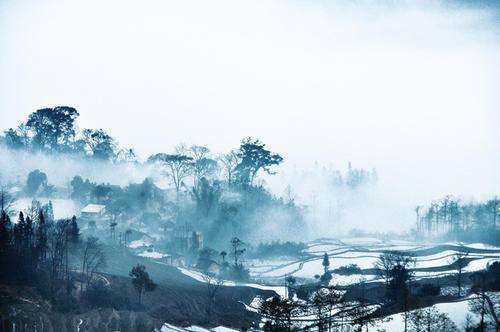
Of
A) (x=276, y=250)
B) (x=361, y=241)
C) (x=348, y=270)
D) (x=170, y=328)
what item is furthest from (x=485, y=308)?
(x=361, y=241)

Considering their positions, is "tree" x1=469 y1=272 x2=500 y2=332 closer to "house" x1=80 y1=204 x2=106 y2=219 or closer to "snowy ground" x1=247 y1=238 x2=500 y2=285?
"snowy ground" x1=247 y1=238 x2=500 y2=285

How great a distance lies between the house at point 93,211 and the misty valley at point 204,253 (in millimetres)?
179

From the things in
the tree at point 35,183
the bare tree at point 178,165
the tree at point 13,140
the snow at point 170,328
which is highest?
the tree at point 13,140

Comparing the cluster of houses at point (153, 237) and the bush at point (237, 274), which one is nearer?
the bush at point (237, 274)

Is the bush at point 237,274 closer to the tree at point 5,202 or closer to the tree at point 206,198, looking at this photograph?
the tree at point 206,198

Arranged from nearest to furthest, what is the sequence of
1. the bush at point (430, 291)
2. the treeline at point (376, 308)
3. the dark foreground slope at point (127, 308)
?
the treeline at point (376, 308), the dark foreground slope at point (127, 308), the bush at point (430, 291)

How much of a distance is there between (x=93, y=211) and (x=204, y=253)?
20.6 metres

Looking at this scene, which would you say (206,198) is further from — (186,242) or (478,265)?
(478,265)

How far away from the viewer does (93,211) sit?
205ft

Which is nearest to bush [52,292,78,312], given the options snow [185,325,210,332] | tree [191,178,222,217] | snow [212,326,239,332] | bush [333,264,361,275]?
snow [185,325,210,332]

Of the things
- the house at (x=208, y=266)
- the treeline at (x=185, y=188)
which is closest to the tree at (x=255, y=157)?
the treeline at (x=185, y=188)

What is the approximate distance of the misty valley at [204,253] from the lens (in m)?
32.3

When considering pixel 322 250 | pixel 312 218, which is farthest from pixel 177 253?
pixel 312 218

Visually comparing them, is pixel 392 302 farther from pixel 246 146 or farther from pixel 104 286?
pixel 246 146
